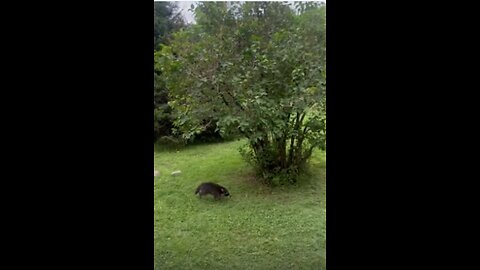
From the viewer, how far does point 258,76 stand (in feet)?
14.4

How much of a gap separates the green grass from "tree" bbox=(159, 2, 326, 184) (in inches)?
16.7

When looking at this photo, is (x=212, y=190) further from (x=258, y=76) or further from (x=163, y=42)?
(x=163, y=42)

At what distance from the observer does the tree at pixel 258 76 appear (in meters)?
4.32

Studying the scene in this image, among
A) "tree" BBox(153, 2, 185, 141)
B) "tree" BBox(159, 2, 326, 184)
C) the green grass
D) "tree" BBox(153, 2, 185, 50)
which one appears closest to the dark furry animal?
the green grass

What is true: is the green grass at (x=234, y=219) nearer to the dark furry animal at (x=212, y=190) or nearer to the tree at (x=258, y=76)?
the dark furry animal at (x=212, y=190)

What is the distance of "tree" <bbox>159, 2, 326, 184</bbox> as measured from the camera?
4.32 m

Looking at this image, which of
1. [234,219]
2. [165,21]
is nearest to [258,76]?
[234,219]

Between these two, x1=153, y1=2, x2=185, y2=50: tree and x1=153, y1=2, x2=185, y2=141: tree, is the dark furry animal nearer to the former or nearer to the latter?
x1=153, y1=2, x2=185, y2=141: tree

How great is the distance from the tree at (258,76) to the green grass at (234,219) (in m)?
0.42

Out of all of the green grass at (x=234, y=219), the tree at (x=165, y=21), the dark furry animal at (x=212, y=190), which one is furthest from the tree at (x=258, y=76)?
the tree at (x=165, y=21)
